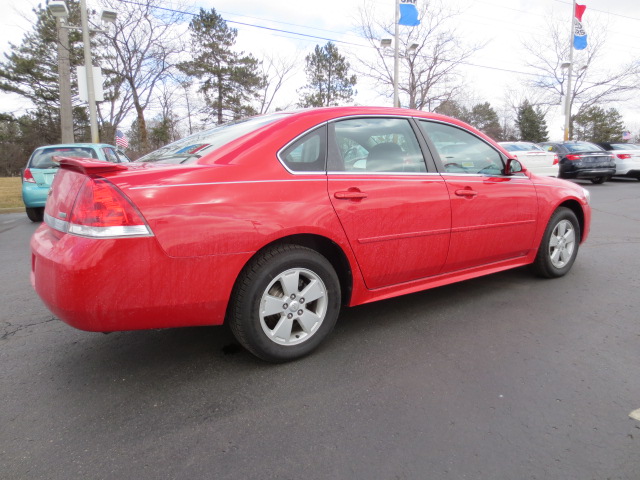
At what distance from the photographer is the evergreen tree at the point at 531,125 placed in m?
46.7

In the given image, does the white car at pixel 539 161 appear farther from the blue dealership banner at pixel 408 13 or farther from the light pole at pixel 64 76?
the light pole at pixel 64 76

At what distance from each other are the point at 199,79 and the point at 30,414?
35342 mm

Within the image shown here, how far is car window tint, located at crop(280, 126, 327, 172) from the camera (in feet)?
8.30

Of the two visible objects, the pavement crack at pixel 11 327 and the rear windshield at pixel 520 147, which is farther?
the rear windshield at pixel 520 147

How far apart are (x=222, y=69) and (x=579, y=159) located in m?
28.0

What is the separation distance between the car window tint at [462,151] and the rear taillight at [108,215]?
2.19m

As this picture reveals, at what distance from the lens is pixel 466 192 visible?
10.5 feet

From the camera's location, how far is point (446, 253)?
3.16 metres

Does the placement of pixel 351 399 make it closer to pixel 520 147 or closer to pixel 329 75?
pixel 520 147

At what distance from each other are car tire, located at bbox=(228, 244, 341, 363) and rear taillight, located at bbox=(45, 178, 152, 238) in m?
0.63

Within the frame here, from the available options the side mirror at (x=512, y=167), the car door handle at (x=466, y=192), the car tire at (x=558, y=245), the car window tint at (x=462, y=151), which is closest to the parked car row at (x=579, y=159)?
the car tire at (x=558, y=245)

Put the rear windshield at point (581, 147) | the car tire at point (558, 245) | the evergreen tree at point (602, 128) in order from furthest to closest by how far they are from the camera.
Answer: the evergreen tree at point (602, 128) < the rear windshield at point (581, 147) < the car tire at point (558, 245)

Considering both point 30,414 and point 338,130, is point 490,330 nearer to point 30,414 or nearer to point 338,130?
point 338,130

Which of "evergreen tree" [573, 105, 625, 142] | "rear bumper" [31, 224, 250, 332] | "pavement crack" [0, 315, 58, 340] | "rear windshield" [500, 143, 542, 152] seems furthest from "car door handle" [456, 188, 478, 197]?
"evergreen tree" [573, 105, 625, 142]
